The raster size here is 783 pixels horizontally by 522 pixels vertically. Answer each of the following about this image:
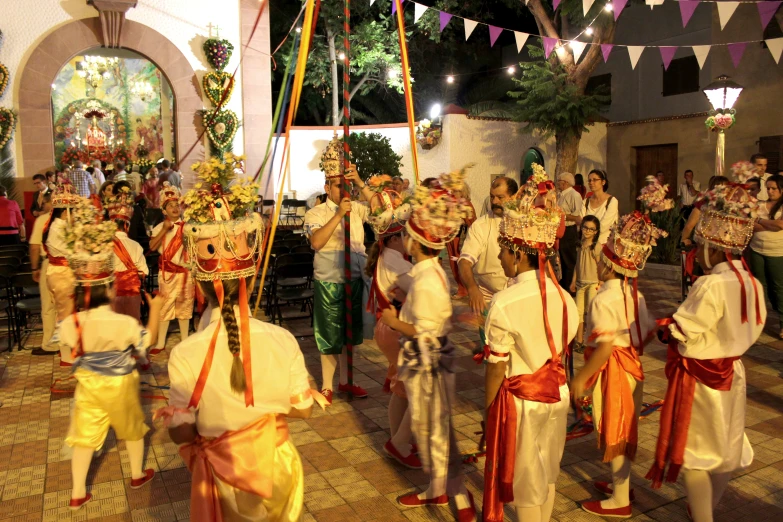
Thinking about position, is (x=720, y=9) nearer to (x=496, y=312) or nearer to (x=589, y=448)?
(x=589, y=448)

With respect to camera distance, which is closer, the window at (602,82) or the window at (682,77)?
the window at (682,77)

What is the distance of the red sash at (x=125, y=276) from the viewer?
576cm

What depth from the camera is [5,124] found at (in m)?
13.8

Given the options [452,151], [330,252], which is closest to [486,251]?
[330,252]

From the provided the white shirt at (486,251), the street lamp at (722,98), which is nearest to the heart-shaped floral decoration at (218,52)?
the street lamp at (722,98)

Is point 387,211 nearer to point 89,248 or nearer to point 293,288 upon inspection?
point 89,248

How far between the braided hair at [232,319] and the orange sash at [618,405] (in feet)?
6.63

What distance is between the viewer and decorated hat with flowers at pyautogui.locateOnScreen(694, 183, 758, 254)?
3.39 metres

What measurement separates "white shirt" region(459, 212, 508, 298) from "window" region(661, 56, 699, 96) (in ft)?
55.5

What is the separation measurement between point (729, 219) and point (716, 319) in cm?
56

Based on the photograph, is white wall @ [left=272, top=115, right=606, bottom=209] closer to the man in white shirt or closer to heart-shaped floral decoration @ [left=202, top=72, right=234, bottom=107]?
heart-shaped floral decoration @ [left=202, top=72, right=234, bottom=107]

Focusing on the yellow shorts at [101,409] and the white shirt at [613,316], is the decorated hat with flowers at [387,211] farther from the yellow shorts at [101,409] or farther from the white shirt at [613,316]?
the yellow shorts at [101,409]

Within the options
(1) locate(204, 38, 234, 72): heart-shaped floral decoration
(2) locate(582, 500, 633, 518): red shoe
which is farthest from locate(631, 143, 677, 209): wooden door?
(2) locate(582, 500, 633, 518): red shoe

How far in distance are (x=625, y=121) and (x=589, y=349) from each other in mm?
18862
